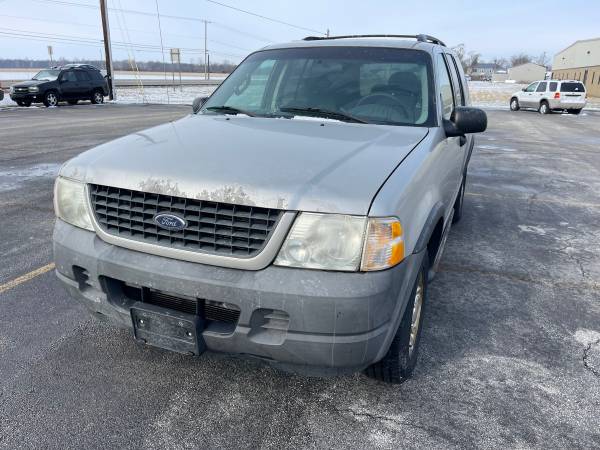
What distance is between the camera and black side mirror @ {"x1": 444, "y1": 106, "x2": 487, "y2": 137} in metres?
3.23

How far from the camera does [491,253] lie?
16.0ft

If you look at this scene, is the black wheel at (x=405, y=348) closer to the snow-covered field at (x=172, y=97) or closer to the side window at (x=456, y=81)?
the side window at (x=456, y=81)

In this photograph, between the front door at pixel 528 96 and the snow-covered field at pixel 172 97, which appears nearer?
the front door at pixel 528 96

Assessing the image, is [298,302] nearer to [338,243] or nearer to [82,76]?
[338,243]

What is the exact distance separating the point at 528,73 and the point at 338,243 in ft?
402

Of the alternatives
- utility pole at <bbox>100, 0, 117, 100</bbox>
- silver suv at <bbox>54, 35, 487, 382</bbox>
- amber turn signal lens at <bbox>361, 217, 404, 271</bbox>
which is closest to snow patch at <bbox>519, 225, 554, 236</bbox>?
silver suv at <bbox>54, 35, 487, 382</bbox>

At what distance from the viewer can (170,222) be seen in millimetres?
2180

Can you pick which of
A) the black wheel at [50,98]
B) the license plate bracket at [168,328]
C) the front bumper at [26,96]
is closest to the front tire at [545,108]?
the black wheel at [50,98]

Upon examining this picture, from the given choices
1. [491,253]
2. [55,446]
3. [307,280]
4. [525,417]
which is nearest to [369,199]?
[307,280]

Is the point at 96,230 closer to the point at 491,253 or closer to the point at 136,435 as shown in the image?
the point at 136,435

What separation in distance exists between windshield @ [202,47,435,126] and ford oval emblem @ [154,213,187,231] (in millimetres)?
1422

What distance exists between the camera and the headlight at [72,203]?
8.14 ft

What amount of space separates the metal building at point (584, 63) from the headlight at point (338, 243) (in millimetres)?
59165

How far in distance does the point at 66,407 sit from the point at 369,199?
6.14 ft
